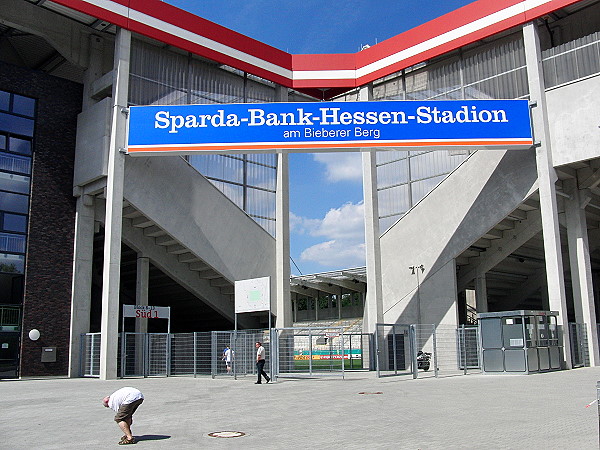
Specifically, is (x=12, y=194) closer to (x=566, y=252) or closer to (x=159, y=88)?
(x=159, y=88)

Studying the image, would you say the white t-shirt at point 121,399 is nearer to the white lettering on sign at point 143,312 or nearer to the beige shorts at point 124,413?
the beige shorts at point 124,413

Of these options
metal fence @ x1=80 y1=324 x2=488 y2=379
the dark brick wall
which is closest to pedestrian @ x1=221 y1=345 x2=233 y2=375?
metal fence @ x1=80 y1=324 x2=488 y2=379

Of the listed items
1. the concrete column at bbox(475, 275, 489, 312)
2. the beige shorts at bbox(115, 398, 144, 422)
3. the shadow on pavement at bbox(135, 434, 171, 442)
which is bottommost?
the shadow on pavement at bbox(135, 434, 171, 442)

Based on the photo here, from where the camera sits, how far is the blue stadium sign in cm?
2567

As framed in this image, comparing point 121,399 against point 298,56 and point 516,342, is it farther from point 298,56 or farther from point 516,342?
point 298,56

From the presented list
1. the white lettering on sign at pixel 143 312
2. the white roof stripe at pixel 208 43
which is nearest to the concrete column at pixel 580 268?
the white roof stripe at pixel 208 43

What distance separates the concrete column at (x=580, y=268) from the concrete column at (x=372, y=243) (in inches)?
332

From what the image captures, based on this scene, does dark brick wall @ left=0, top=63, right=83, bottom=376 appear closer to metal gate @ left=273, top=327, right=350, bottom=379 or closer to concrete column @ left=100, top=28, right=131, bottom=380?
concrete column @ left=100, top=28, right=131, bottom=380

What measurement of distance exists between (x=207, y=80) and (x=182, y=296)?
38.7 feet

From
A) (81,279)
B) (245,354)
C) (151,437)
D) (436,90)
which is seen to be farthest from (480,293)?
(151,437)

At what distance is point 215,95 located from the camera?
3117 centimetres

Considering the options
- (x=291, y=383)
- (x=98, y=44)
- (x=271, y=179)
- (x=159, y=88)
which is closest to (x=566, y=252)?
(x=271, y=179)

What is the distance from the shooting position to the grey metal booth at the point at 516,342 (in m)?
22.1

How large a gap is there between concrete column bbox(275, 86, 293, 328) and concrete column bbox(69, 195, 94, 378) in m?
8.79
